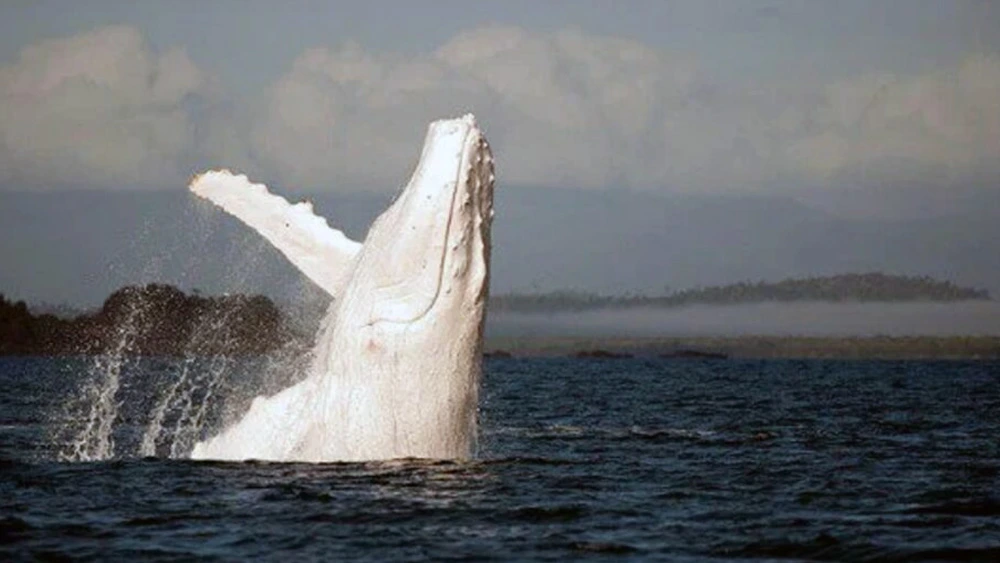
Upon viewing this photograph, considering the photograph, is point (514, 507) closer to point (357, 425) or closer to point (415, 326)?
point (357, 425)

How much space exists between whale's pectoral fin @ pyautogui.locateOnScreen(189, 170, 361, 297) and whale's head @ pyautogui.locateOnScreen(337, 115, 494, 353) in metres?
0.87

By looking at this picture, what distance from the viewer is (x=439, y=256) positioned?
523 inches

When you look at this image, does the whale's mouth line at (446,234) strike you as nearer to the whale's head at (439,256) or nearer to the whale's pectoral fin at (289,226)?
the whale's head at (439,256)

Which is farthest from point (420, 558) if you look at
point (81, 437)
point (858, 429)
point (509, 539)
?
point (858, 429)

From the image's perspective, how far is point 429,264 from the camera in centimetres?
1330

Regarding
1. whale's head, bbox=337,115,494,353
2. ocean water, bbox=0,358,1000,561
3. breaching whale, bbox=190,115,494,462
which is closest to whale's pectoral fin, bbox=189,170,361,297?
breaching whale, bbox=190,115,494,462

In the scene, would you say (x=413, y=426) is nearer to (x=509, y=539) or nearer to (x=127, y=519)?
(x=509, y=539)

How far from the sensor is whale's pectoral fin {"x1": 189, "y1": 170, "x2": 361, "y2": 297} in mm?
14547

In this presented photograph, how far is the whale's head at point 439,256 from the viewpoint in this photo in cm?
1330

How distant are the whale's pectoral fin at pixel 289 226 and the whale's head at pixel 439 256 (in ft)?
2.85

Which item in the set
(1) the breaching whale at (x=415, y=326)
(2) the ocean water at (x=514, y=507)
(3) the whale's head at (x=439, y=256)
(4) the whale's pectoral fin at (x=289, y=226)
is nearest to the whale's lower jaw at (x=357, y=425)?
(1) the breaching whale at (x=415, y=326)

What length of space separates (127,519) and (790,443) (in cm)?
1424

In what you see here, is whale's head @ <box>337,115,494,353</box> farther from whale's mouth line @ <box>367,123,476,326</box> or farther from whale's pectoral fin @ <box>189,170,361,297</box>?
whale's pectoral fin @ <box>189,170,361,297</box>

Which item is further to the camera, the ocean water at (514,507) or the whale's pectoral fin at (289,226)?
the whale's pectoral fin at (289,226)
